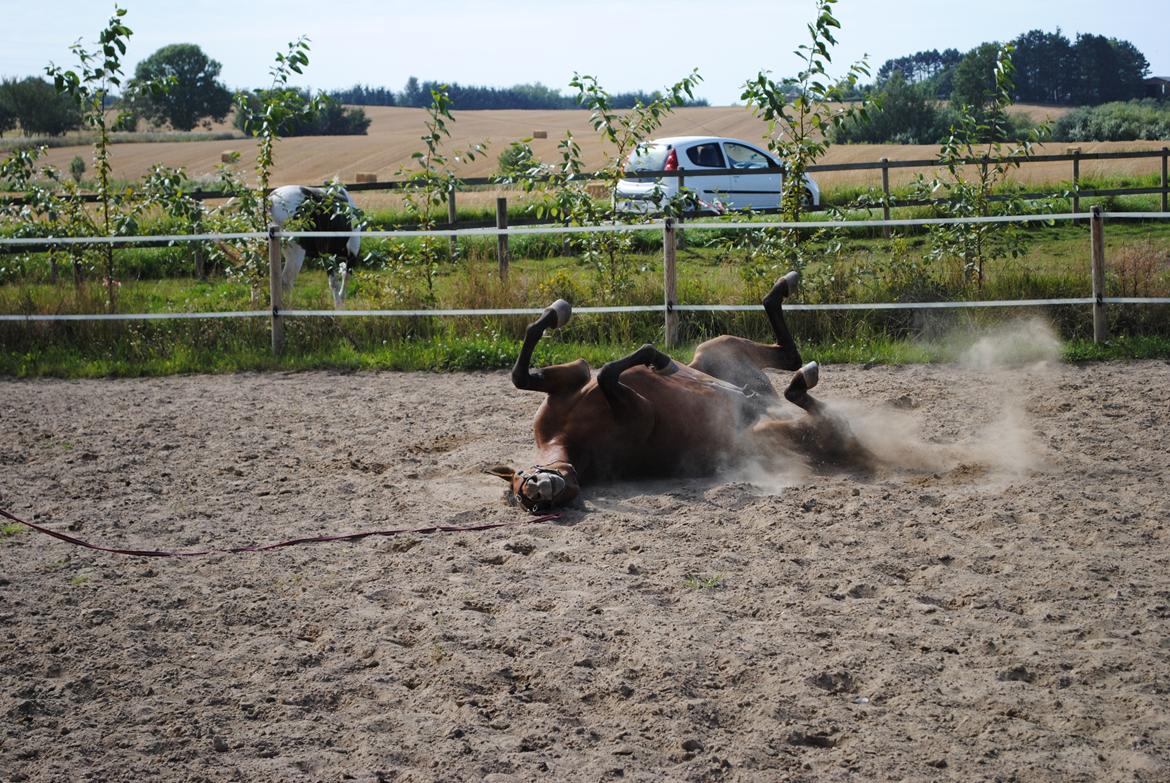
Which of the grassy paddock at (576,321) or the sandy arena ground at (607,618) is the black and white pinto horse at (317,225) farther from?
the sandy arena ground at (607,618)

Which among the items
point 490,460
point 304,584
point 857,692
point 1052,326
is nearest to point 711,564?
point 857,692

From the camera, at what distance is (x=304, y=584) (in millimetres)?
4848

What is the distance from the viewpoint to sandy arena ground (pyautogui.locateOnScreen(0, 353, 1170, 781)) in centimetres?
334

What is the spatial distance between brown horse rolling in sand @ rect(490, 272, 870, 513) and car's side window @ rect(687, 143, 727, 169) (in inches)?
602

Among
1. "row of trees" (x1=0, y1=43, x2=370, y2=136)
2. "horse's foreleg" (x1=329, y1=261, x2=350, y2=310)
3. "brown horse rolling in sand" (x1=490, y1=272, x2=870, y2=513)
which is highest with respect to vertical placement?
"row of trees" (x1=0, y1=43, x2=370, y2=136)

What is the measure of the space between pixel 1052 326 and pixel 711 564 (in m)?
6.73

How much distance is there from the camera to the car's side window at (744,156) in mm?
21422

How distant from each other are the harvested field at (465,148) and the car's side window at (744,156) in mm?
3046

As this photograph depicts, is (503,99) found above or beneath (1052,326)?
above

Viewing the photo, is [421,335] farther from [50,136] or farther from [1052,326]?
[50,136]

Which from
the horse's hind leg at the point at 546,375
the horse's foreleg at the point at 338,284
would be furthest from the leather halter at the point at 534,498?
the horse's foreleg at the point at 338,284

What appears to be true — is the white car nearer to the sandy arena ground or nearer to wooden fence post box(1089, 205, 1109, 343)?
wooden fence post box(1089, 205, 1109, 343)

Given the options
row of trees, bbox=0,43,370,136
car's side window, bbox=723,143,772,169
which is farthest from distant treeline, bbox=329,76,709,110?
car's side window, bbox=723,143,772,169

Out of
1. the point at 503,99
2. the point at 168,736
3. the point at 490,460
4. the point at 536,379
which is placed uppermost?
the point at 503,99
